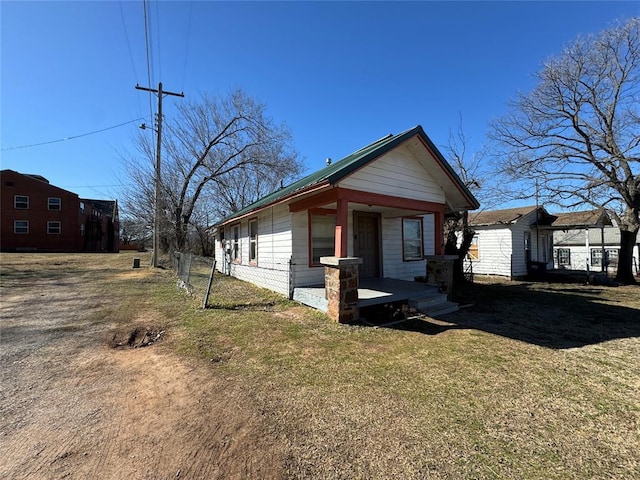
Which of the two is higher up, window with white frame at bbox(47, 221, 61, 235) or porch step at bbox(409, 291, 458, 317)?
window with white frame at bbox(47, 221, 61, 235)

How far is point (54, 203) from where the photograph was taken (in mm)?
29734

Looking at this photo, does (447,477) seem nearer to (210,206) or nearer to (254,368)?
(254,368)

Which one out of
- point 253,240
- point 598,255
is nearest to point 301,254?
point 253,240

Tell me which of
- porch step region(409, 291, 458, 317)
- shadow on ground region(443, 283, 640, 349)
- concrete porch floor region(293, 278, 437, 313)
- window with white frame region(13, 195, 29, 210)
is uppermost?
window with white frame region(13, 195, 29, 210)

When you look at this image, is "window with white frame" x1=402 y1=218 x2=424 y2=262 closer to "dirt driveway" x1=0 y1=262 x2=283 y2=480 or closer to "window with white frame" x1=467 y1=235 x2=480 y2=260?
"window with white frame" x1=467 y1=235 x2=480 y2=260

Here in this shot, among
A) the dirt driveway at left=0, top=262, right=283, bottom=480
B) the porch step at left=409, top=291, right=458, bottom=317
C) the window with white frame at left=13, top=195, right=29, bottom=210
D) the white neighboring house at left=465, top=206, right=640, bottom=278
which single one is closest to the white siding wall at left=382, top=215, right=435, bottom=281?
the porch step at left=409, top=291, right=458, bottom=317

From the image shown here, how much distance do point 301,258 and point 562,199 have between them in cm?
1352

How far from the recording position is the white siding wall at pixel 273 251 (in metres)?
8.68

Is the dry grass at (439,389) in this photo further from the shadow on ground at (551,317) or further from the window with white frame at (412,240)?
the window with white frame at (412,240)

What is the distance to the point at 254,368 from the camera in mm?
3959

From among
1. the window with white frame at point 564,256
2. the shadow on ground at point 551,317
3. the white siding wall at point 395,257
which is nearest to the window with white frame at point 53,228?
the white siding wall at point 395,257

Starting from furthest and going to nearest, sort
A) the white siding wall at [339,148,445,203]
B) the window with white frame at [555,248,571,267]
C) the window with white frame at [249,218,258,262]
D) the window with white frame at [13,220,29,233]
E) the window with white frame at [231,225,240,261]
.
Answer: the window with white frame at [13,220,29,233]
the window with white frame at [555,248,571,267]
the window with white frame at [231,225,240,261]
the window with white frame at [249,218,258,262]
the white siding wall at [339,148,445,203]

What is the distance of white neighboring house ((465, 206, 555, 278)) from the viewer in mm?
15719

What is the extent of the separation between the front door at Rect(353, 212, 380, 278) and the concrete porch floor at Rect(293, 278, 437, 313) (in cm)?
117
